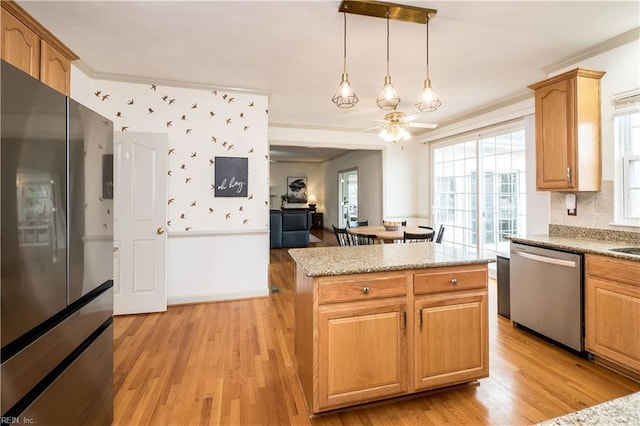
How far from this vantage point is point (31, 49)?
199 cm

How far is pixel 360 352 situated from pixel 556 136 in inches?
108

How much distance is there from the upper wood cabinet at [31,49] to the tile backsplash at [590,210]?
176 inches

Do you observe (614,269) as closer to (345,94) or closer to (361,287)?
(361,287)

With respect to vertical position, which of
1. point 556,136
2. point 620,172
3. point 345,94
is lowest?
point 620,172

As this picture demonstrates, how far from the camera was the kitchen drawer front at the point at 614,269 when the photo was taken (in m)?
2.15

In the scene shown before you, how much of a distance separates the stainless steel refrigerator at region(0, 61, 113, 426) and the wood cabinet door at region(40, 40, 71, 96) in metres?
0.88

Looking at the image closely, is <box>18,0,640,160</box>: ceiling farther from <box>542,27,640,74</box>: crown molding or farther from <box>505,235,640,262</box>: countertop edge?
<box>505,235,640,262</box>: countertop edge

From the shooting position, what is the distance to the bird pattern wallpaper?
3.66 meters

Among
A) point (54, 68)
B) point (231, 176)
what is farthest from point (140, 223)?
point (54, 68)

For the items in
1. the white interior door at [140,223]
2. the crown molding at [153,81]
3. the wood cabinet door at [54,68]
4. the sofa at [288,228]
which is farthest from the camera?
the sofa at [288,228]

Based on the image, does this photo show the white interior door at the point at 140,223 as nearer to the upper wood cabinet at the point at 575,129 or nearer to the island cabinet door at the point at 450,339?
the island cabinet door at the point at 450,339

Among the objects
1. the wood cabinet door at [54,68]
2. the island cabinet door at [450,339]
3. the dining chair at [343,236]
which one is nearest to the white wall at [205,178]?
the dining chair at [343,236]

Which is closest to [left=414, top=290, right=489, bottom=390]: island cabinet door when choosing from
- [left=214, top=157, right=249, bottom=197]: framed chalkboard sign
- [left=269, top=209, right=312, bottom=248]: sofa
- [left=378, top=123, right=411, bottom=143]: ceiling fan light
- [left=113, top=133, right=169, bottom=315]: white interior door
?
[left=378, top=123, right=411, bottom=143]: ceiling fan light

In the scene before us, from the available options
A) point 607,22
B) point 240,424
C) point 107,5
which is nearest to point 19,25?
point 107,5
